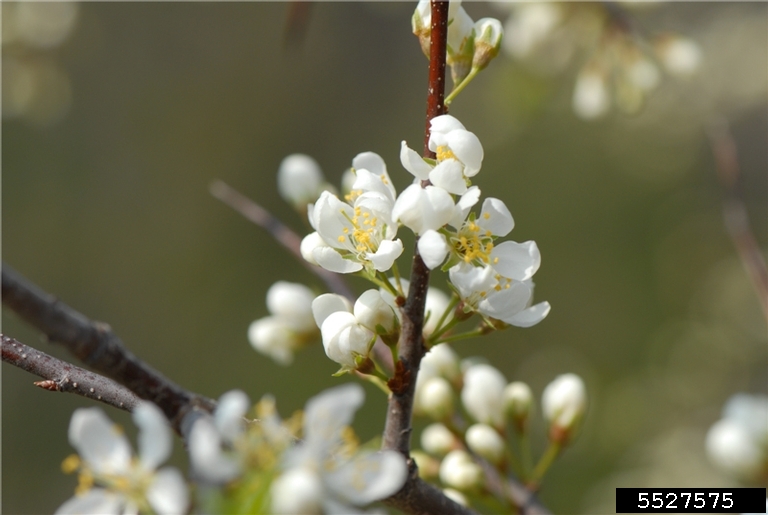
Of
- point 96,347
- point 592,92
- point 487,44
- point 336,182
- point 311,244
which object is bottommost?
point 96,347

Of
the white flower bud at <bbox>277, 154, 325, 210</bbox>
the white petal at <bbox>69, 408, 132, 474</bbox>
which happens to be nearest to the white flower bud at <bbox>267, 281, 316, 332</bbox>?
the white flower bud at <bbox>277, 154, 325, 210</bbox>

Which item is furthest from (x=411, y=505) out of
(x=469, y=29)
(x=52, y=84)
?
(x=52, y=84)

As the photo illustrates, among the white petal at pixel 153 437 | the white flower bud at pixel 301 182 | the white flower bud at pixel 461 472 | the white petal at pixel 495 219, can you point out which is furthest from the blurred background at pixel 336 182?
the white petal at pixel 153 437

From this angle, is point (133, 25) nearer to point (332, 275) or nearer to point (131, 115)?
point (131, 115)

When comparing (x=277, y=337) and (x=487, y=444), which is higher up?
(x=277, y=337)

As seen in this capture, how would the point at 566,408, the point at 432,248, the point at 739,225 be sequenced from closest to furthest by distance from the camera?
1. the point at 432,248
2. the point at 739,225
3. the point at 566,408

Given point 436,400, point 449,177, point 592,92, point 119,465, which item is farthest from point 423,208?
point 592,92

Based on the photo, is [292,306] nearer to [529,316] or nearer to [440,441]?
[440,441]

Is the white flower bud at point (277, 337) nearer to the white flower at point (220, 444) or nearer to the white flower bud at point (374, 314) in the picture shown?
the white flower bud at point (374, 314)
